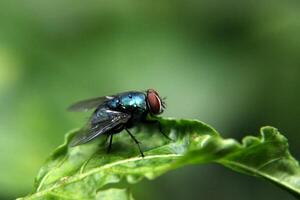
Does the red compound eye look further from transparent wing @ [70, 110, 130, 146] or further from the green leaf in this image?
the green leaf

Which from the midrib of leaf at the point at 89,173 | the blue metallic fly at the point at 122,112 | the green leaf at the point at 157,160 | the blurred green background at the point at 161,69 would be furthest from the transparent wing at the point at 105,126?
the blurred green background at the point at 161,69

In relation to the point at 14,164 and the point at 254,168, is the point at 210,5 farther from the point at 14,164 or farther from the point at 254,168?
the point at 254,168

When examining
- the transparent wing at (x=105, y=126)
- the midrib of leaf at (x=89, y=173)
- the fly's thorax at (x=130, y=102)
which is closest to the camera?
the midrib of leaf at (x=89, y=173)

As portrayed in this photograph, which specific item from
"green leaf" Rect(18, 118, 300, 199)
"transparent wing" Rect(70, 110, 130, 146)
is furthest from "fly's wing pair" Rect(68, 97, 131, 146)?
"green leaf" Rect(18, 118, 300, 199)

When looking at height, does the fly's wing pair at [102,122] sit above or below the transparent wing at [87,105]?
below

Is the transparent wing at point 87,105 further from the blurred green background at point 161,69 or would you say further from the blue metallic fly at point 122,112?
the blurred green background at point 161,69

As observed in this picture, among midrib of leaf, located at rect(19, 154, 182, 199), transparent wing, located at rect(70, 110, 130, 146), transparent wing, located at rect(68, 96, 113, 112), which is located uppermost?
transparent wing, located at rect(68, 96, 113, 112)
